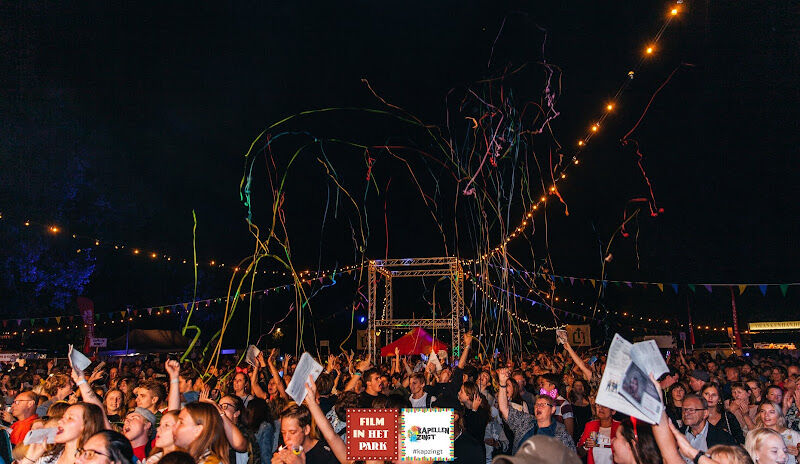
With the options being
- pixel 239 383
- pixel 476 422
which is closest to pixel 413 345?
pixel 239 383

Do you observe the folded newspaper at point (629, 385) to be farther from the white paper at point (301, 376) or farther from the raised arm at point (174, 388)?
the raised arm at point (174, 388)

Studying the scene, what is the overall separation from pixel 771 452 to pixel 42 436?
4973 millimetres

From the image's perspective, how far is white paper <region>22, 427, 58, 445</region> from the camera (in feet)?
13.8

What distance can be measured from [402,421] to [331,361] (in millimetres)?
6092

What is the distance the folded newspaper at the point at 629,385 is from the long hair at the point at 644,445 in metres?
0.94

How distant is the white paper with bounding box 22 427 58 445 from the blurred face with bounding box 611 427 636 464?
4.02 meters

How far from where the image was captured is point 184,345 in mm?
29781

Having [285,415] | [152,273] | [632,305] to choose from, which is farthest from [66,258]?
[632,305]

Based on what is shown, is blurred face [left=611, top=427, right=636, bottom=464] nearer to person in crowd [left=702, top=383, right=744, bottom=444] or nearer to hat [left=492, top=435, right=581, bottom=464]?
person in crowd [left=702, top=383, right=744, bottom=444]

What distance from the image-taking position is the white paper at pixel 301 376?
452 cm

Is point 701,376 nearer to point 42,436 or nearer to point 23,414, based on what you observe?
point 42,436

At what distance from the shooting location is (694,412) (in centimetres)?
519

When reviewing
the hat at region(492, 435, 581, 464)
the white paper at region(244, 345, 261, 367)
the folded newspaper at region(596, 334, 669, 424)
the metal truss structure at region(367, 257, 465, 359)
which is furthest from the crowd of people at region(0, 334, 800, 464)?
the metal truss structure at region(367, 257, 465, 359)

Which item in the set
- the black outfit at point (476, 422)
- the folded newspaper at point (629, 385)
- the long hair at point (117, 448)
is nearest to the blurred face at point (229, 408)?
the long hair at point (117, 448)
